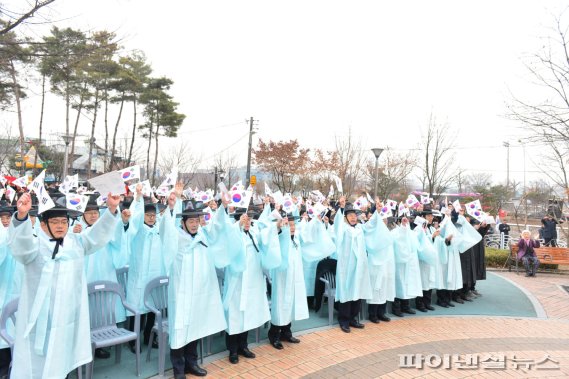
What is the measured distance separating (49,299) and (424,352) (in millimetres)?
4906

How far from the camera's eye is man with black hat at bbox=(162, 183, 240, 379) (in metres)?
4.38

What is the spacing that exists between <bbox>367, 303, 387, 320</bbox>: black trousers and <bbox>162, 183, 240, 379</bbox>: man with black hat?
3281 millimetres

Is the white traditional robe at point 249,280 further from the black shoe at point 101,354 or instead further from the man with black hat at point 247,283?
the black shoe at point 101,354

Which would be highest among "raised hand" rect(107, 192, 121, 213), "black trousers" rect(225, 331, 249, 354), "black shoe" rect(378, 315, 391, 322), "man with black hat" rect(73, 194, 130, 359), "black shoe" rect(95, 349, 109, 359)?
"raised hand" rect(107, 192, 121, 213)

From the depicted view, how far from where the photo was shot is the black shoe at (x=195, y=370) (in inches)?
181

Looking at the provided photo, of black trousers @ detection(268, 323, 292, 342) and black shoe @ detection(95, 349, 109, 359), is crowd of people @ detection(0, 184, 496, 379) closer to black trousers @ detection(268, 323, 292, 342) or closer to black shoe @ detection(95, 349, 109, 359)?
black trousers @ detection(268, 323, 292, 342)

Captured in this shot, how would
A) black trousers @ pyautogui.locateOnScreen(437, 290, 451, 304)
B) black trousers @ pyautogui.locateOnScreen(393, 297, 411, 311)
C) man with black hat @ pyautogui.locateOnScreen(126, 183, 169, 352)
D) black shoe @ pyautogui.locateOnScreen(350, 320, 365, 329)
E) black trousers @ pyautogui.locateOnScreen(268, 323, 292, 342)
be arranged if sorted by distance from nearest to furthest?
man with black hat @ pyautogui.locateOnScreen(126, 183, 169, 352) → black trousers @ pyautogui.locateOnScreen(268, 323, 292, 342) → black shoe @ pyautogui.locateOnScreen(350, 320, 365, 329) → black trousers @ pyautogui.locateOnScreen(393, 297, 411, 311) → black trousers @ pyautogui.locateOnScreen(437, 290, 451, 304)

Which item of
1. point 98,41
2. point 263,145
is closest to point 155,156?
point 263,145

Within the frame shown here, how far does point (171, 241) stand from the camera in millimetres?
4547

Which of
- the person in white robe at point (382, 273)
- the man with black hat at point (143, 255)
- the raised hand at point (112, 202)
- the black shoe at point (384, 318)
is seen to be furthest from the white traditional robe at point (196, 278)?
the black shoe at point (384, 318)

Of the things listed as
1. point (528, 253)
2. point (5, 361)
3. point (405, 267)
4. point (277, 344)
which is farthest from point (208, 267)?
point (528, 253)

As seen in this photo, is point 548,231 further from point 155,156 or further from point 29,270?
point 155,156

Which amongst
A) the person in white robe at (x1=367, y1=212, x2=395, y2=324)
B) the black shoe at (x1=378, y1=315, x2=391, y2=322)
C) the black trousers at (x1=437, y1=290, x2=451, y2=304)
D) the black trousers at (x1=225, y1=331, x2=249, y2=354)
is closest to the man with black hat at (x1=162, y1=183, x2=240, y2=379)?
the black trousers at (x1=225, y1=331, x2=249, y2=354)

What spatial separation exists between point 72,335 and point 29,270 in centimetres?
71
